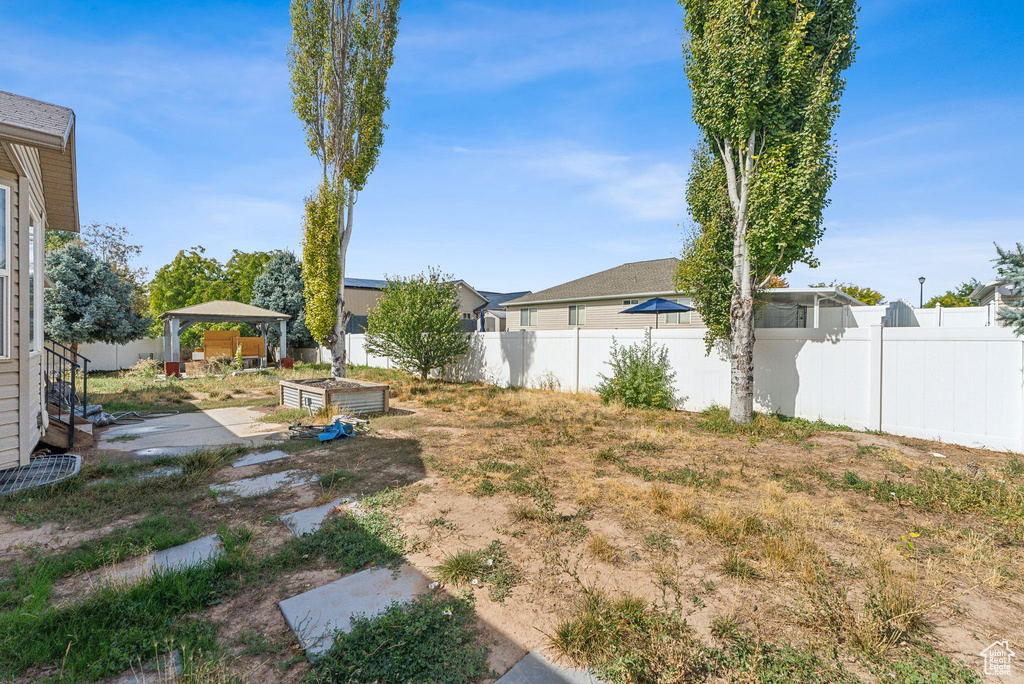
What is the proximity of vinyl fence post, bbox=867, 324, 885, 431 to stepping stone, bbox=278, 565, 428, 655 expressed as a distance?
23.7 feet

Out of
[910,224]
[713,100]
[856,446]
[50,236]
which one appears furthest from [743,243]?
[50,236]

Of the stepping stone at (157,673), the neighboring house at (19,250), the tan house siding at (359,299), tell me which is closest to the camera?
the stepping stone at (157,673)

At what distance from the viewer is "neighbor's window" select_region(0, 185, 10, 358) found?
13.8 feet

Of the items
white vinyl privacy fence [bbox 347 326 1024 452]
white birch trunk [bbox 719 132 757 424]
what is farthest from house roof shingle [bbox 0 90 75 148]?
white vinyl privacy fence [bbox 347 326 1024 452]

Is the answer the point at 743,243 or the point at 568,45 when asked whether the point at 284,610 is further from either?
the point at 568,45

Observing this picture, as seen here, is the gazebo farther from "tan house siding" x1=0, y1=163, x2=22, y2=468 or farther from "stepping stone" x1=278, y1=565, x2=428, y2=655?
"stepping stone" x1=278, y1=565, x2=428, y2=655

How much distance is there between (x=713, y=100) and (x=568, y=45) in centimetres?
313

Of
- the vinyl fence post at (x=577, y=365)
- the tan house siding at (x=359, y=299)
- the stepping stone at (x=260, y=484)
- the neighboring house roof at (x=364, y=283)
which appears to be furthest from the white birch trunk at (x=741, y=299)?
the neighboring house roof at (x=364, y=283)

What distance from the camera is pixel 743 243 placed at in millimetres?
7148

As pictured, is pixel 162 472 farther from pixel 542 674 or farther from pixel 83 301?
pixel 83 301

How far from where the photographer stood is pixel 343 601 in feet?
7.98

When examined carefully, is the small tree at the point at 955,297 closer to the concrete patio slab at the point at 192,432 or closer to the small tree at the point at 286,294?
the concrete patio slab at the point at 192,432

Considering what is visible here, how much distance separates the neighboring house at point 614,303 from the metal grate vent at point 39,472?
44.2 feet

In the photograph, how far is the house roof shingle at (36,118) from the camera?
3.72m
